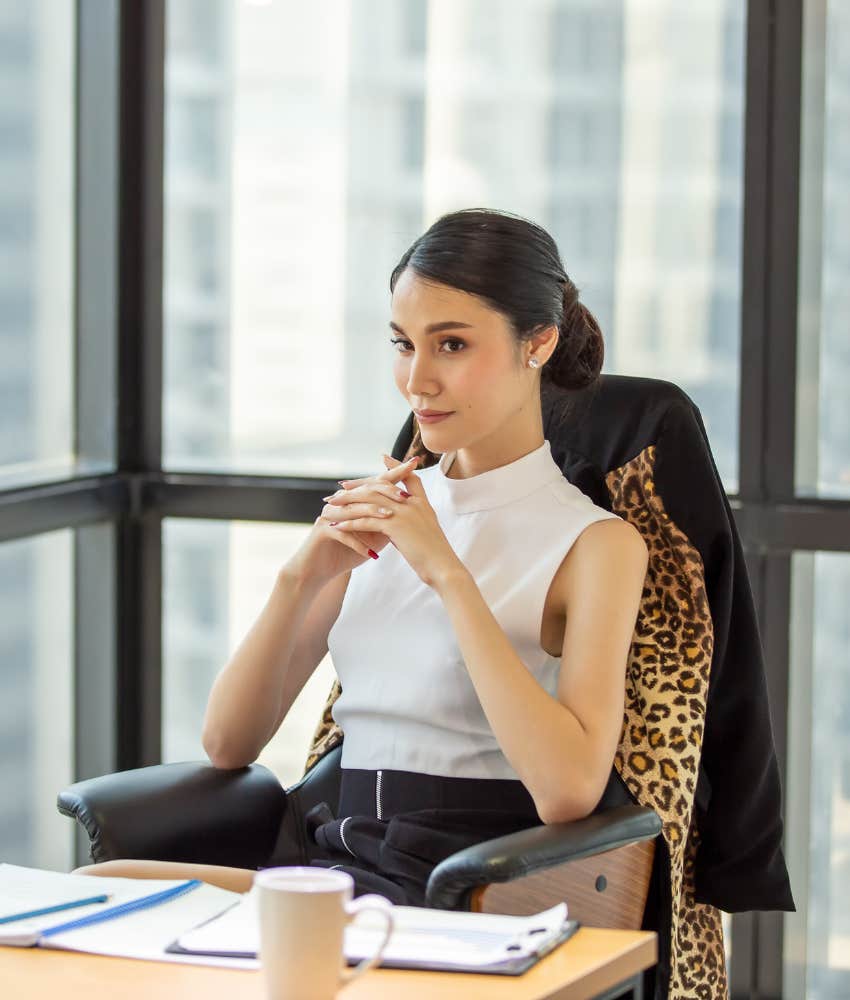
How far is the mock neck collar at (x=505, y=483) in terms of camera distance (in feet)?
6.94

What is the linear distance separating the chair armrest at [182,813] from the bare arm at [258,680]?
40 millimetres

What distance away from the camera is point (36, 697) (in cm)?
319

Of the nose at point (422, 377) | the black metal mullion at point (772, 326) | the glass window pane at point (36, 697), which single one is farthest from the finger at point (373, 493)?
the glass window pane at point (36, 697)

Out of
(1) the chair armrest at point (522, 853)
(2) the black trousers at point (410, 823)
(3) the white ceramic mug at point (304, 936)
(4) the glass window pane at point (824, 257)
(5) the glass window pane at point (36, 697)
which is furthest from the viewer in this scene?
(5) the glass window pane at point (36, 697)

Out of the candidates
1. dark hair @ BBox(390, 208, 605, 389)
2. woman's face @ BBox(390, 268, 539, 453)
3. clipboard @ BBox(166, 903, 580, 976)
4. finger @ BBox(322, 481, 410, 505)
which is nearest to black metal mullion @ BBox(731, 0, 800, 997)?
dark hair @ BBox(390, 208, 605, 389)

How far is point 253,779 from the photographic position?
2.17m

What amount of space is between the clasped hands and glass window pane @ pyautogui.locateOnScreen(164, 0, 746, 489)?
1.01 m

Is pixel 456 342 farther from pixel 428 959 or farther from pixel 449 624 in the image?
pixel 428 959

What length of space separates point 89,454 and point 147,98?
29.8 inches

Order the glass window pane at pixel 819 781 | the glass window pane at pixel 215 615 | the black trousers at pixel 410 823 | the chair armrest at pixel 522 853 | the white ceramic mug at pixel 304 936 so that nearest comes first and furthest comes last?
the white ceramic mug at pixel 304 936 → the chair armrest at pixel 522 853 → the black trousers at pixel 410 823 → the glass window pane at pixel 819 781 → the glass window pane at pixel 215 615

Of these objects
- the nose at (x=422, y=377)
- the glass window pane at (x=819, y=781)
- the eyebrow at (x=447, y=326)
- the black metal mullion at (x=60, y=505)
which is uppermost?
the eyebrow at (x=447, y=326)

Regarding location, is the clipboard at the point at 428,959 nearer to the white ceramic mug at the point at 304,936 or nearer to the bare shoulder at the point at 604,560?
the white ceramic mug at the point at 304,936

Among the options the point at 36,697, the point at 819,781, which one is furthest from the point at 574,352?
the point at 36,697

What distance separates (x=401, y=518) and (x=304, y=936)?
2.80 ft
